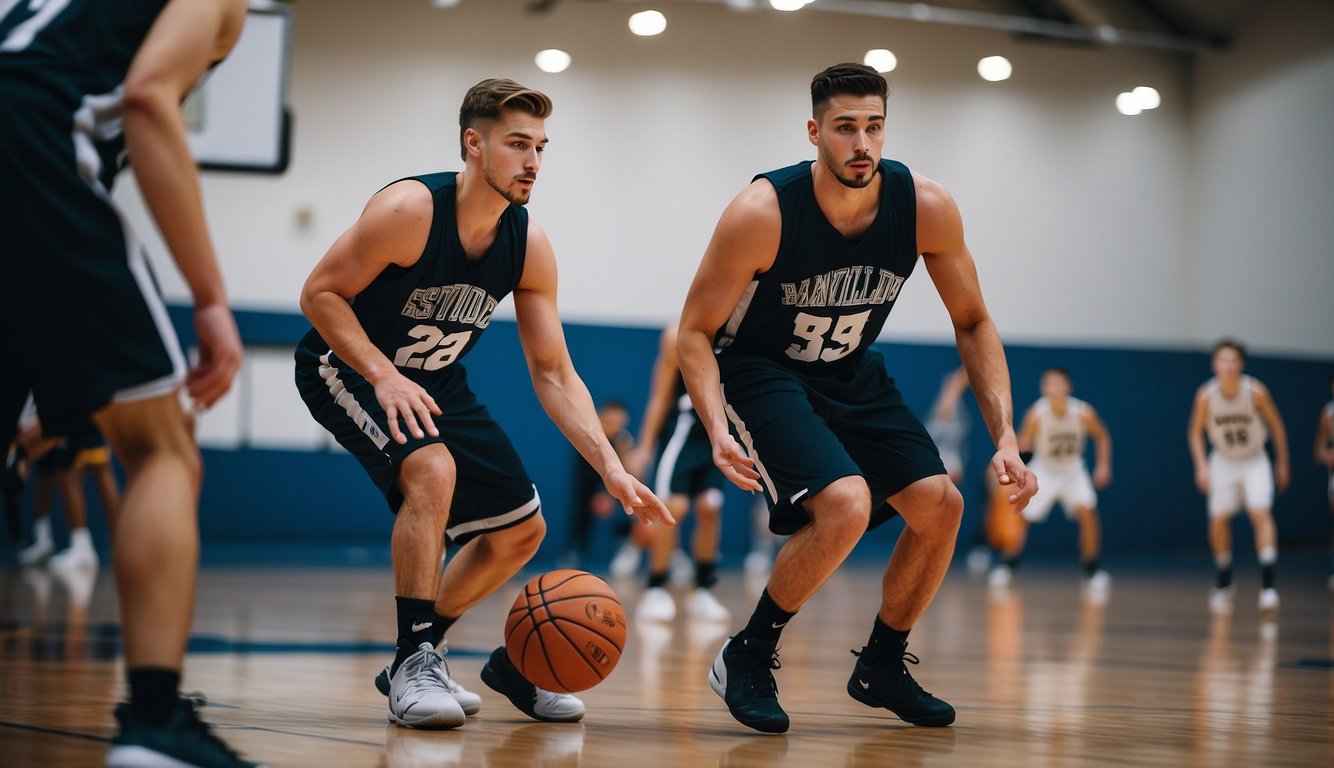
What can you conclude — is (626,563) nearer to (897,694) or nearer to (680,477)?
(680,477)

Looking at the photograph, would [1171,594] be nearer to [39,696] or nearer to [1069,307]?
[1069,307]

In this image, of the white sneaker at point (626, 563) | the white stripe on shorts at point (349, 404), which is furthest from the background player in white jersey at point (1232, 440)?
the white stripe on shorts at point (349, 404)

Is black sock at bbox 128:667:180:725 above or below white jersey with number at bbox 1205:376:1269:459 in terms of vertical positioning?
below

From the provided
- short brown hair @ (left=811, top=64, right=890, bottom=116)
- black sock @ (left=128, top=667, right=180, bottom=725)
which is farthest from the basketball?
short brown hair @ (left=811, top=64, right=890, bottom=116)

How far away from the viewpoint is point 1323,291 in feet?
55.0

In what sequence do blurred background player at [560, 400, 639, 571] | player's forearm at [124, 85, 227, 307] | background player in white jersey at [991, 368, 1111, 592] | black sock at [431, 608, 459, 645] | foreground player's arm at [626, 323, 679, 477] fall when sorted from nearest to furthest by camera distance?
player's forearm at [124, 85, 227, 307] < black sock at [431, 608, 459, 645] < foreground player's arm at [626, 323, 679, 477] < background player in white jersey at [991, 368, 1111, 592] < blurred background player at [560, 400, 639, 571]

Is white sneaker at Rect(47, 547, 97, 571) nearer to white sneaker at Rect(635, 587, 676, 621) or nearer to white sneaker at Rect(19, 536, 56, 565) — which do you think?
white sneaker at Rect(19, 536, 56, 565)

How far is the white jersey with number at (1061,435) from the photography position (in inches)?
496

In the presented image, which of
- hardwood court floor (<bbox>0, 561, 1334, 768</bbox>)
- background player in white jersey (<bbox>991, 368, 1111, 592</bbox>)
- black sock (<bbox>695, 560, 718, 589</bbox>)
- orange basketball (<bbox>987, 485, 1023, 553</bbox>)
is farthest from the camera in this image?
orange basketball (<bbox>987, 485, 1023, 553</bbox>)

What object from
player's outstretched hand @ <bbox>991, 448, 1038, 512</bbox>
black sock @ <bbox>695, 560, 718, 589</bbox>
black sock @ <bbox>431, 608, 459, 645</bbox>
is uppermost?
player's outstretched hand @ <bbox>991, 448, 1038, 512</bbox>

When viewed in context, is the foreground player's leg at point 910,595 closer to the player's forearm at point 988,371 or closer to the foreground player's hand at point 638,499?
the player's forearm at point 988,371

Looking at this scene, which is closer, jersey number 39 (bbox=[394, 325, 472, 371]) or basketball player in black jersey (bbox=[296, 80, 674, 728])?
basketball player in black jersey (bbox=[296, 80, 674, 728])

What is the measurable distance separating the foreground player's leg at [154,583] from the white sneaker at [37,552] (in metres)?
9.93

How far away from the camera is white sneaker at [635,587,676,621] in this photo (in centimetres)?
782
